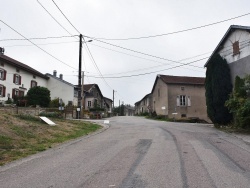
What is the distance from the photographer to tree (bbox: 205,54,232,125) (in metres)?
23.7

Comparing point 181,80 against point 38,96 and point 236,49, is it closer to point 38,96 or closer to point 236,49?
point 38,96

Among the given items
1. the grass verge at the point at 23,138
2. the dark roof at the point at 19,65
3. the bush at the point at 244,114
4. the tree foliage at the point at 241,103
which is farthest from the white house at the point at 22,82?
the bush at the point at 244,114

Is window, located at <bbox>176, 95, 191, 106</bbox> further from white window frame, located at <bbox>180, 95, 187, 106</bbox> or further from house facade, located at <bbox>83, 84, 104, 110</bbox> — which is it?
house facade, located at <bbox>83, 84, 104, 110</bbox>

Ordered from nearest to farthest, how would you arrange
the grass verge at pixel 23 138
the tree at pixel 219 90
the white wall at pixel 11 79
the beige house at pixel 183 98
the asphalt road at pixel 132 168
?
the asphalt road at pixel 132 168 < the grass verge at pixel 23 138 < the tree at pixel 219 90 < the white wall at pixel 11 79 < the beige house at pixel 183 98

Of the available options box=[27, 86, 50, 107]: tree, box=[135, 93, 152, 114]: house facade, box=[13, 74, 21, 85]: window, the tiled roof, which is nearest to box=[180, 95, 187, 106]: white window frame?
the tiled roof

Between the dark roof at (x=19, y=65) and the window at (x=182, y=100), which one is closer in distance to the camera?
the dark roof at (x=19, y=65)

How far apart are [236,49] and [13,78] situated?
1174 inches

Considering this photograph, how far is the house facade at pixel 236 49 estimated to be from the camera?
2223 centimetres

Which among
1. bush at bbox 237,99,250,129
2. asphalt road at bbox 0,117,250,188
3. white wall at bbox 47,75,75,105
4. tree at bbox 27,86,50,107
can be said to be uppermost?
white wall at bbox 47,75,75,105

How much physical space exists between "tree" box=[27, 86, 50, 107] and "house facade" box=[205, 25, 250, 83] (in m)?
21.7

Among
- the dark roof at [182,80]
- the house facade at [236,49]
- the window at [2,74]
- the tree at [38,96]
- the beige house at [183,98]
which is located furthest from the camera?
the dark roof at [182,80]

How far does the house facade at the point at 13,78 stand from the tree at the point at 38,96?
328 cm

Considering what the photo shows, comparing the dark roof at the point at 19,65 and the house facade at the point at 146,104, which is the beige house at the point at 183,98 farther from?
the dark roof at the point at 19,65

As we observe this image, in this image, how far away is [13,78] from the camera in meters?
41.1
